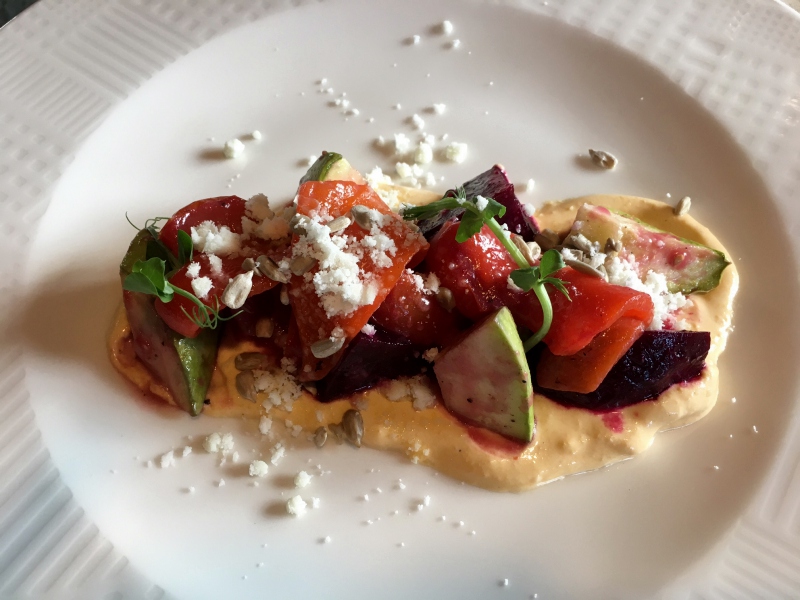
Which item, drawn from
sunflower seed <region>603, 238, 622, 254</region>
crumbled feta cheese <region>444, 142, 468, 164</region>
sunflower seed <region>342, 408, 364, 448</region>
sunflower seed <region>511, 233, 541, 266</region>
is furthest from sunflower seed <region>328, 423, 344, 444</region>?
crumbled feta cheese <region>444, 142, 468, 164</region>

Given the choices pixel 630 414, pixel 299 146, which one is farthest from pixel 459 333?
pixel 299 146

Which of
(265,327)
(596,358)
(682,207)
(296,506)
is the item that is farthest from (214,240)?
(682,207)

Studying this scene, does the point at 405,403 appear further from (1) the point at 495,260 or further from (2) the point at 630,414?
(2) the point at 630,414

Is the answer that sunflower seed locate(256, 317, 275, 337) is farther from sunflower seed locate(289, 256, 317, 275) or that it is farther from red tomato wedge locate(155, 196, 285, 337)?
sunflower seed locate(289, 256, 317, 275)

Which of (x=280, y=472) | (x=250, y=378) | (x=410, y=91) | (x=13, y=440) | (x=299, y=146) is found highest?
(x=410, y=91)

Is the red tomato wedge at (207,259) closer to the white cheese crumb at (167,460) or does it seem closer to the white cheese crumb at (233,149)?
the white cheese crumb at (167,460)

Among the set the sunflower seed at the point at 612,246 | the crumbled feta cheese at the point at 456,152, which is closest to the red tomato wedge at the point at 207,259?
the crumbled feta cheese at the point at 456,152
